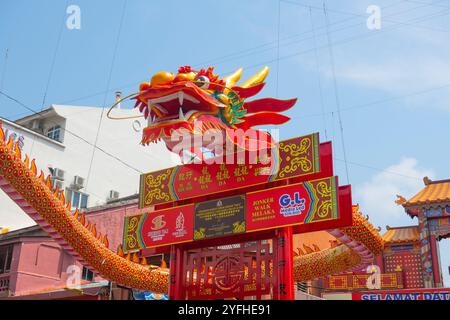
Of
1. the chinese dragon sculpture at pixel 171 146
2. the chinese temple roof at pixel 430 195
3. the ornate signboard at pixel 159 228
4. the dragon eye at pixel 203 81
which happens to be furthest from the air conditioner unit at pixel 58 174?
the dragon eye at pixel 203 81

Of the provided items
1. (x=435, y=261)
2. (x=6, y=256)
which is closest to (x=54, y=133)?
(x=6, y=256)

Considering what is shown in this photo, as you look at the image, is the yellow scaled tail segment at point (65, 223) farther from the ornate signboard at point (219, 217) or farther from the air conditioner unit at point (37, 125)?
the air conditioner unit at point (37, 125)

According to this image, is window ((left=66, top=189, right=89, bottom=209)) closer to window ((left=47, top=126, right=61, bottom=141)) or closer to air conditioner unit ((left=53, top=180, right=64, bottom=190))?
air conditioner unit ((left=53, top=180, right=64, bottom=190))

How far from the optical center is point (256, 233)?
41.0ft

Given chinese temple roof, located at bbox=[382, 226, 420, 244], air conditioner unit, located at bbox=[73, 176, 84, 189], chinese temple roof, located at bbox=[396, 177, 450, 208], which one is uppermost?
air conditioner unit, located at bbox=[73, 176, 84, 189]

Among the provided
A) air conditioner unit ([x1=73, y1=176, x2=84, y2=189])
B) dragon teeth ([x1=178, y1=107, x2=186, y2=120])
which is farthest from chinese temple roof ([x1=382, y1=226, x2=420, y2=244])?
air conditioner unit ([x1=73, y1=176, x2=84, y2=189])

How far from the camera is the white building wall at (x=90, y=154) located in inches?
1043

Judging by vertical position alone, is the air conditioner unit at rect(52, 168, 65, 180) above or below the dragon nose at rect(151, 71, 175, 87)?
above

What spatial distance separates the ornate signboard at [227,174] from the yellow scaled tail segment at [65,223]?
5.11ft

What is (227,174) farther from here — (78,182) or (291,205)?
(78,182)

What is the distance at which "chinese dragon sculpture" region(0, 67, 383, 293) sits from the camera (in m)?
12.1

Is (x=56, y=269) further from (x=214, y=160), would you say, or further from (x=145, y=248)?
→ (x=214, y=160)

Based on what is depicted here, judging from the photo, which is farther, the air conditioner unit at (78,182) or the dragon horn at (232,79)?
the air conditioner unit at (78,182)

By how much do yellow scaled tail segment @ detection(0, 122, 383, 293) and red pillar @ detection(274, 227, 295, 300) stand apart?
1565 millimetres
